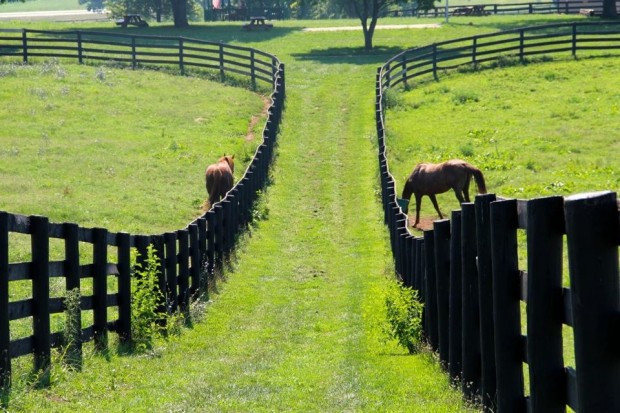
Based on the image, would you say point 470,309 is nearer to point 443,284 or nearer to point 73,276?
point 443,284

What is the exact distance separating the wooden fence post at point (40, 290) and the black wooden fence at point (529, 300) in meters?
3.43

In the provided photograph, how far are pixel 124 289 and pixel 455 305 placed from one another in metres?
4.25

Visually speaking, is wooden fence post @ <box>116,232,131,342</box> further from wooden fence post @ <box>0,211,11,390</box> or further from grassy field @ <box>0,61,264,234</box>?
grassy field @ <box>0,61,264,234</box>

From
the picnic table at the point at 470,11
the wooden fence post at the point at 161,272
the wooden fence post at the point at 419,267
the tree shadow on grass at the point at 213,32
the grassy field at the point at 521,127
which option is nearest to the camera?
the wooden fence post at the point at 419,267

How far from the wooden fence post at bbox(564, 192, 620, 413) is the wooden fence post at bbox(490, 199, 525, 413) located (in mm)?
1708

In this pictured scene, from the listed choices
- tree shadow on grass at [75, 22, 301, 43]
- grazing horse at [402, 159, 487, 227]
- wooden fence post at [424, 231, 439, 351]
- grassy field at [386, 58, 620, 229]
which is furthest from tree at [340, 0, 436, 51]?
wooden fence post at [424, 231, 439, 351]

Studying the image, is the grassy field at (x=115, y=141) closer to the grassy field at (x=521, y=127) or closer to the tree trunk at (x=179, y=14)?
the grassy field at (x=521, y=127)

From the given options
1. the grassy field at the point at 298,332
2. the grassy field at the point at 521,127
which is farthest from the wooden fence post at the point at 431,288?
the grassy field at the point at 521,127

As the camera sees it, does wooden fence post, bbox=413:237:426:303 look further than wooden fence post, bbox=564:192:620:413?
Yes

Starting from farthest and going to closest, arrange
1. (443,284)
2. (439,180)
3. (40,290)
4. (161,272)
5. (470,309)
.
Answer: (439,180), (161,272), (443,284), (40,290), (470,309)

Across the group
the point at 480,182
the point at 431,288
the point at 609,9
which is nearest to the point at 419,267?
the point at 431,288

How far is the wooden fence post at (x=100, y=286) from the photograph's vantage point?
10836mm

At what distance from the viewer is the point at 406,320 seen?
443 inches

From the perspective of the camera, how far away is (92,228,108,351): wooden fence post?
10836 millimetres
